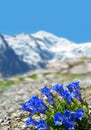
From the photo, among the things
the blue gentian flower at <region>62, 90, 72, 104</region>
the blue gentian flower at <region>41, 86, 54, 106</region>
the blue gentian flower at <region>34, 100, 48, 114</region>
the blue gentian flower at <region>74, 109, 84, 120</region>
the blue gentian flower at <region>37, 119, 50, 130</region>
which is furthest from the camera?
the blue gentian flower at <region>41, 86, 54, 106</region>

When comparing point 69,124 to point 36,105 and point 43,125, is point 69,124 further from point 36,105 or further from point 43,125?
point 36,105

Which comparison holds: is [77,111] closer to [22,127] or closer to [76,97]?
[76,97]

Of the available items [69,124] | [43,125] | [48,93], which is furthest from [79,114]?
[48,93]

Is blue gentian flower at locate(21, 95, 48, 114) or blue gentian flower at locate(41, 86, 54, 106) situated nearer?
blue gentian flower at locate(21, 95, 48, 114)

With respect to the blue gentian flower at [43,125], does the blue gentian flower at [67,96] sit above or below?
above

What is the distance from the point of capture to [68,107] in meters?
11.5

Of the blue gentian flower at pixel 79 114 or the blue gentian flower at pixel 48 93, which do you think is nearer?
the blue gentian flower at pixel 79 114

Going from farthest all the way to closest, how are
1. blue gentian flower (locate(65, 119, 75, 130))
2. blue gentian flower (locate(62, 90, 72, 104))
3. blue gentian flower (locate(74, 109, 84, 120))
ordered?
blue gentian flower (locate(62, 90, 72, 104)) → blue gentian flower (locate(74, 109, 84, 120)) → blue gentian flower (locate(65, 119, 75, 130))

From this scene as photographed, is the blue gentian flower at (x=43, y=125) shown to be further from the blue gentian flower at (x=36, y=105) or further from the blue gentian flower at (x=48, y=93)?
the blue gentian flower at (x=48, y=93)

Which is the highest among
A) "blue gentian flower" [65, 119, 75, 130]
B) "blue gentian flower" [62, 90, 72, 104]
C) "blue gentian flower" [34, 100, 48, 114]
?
"blue gentian flower" [62, 90, 72, 104]

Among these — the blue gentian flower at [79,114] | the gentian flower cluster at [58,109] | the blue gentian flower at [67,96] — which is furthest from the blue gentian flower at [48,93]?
the blue gentian flower at [79,114]

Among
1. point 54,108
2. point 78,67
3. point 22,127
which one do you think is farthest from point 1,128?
point 78,67

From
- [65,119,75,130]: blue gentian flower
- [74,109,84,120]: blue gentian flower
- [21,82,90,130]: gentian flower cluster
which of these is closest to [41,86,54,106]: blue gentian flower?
[21,82,90,130]: gentian flower cluster

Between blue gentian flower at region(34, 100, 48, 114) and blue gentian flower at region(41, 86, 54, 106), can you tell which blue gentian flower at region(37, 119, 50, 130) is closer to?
blue gentian flower at region(34, 100, 48, 114)
